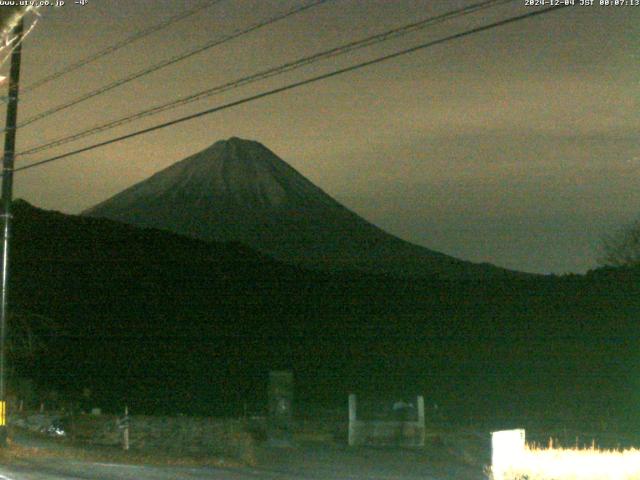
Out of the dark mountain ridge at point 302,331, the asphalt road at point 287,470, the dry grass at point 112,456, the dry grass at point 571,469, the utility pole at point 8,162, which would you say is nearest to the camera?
the dry grass at point 571,469

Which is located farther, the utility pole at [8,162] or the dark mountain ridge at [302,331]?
the dark mountain ridge at [302,331]

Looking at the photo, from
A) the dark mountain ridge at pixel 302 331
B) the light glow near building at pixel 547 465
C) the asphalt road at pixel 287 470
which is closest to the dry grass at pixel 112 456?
the asphalt road at pixel 287 470

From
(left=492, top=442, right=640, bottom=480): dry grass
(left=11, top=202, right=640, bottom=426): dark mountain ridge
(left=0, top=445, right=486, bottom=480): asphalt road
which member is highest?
(left=11, top=202, right=640, bottom=426): dark mountain ridge

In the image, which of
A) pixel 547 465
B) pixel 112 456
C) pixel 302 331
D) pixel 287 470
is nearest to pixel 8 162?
pixel 112 456

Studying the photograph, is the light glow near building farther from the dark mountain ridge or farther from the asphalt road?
the dark mountain ridge

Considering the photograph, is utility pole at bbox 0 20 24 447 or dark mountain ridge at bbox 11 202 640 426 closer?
utility pole at bbox 0 20 24 447

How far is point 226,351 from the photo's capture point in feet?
200

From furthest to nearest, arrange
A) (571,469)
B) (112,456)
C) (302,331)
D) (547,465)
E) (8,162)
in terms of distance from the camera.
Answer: (302,331) < (112,456) < (8,162) < (547,465) < (571,469)

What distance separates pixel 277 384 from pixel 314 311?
46973 millimetres

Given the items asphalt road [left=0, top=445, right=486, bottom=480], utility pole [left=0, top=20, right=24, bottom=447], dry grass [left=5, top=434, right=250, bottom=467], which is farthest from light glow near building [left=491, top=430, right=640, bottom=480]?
utility pole [left=0, top=20, right=24, bottom=447]

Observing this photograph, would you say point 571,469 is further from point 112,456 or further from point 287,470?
point 112,456

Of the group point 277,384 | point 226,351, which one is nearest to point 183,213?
point 226,351

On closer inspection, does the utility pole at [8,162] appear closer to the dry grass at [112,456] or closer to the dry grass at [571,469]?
the dry grass at [112,456]

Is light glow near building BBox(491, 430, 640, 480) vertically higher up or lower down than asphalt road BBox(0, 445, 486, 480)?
higher up
